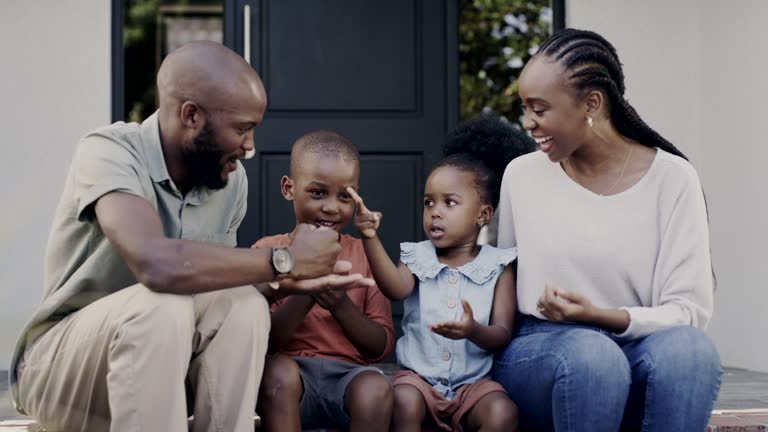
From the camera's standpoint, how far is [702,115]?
16.6ft

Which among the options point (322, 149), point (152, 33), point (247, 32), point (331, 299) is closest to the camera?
point (331, 299)

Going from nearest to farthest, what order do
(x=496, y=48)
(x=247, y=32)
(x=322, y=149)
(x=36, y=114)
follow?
(x=322, y=149) < (x=36, y=114) < (x=247, y=32) < (x=496, y=48)

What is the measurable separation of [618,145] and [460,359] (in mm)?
806

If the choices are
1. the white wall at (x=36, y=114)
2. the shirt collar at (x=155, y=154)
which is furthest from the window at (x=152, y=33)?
the shirt collar at (x=155, y=154)

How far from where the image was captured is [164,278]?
2.26 metres

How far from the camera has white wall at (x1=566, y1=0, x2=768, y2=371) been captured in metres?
4.80

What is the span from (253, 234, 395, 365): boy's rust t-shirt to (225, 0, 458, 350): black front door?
1987mm

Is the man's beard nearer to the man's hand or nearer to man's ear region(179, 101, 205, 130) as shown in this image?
man's ear region(179, 101, 205, 130)

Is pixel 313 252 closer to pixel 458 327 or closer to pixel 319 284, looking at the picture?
pixel 319 284

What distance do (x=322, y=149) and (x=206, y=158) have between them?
51 centimetres

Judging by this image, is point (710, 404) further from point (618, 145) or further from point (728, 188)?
point (728, 188)

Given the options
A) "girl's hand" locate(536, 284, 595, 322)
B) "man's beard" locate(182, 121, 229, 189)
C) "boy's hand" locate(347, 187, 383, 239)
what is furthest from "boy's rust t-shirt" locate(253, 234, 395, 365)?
"girl's hand" locate(536, 284, 595, 322)

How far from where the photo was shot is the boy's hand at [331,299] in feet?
8.86

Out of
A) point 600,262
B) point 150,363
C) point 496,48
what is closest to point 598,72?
point 600,262
